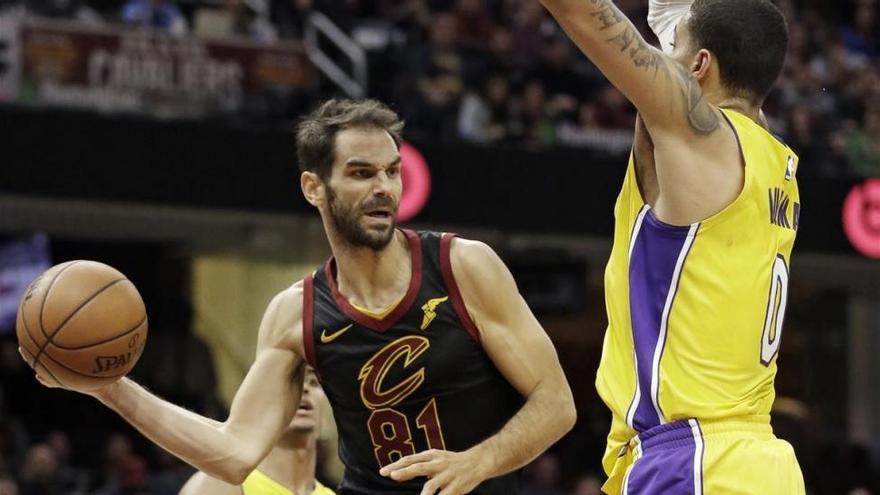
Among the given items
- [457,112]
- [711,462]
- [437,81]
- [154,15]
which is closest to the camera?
[711,462]

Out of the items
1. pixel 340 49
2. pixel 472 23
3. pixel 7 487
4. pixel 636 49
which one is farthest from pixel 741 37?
pixel 472 23

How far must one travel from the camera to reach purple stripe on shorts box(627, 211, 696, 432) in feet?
14.1

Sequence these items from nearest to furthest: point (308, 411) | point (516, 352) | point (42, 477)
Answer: point (516, 352)
point (308, 411)
point (42, 477)

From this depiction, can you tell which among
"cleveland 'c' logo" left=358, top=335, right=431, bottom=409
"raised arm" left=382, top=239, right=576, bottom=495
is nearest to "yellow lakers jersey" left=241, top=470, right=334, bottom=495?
"cleveland 'c' logo" left=358, top=335, right=431, bottom=409

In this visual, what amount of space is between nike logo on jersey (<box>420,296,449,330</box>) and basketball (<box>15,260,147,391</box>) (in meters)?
0.91

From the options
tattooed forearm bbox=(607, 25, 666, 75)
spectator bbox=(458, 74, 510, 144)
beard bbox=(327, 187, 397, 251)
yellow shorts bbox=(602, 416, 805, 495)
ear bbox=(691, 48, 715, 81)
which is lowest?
spectator bbox=(458, 74, 510, 144)

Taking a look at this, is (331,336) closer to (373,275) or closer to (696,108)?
(373,275)

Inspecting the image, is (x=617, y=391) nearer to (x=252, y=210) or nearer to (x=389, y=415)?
(x=389, y=415)

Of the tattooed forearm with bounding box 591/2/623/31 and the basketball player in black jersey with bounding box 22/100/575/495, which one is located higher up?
the tattooed forearm with bounding box 591/2/623/31

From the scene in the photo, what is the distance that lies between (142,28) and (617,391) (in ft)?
35.9

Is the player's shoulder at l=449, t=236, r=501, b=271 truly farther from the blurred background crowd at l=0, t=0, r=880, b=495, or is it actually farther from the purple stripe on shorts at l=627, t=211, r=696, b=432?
the blurred background crowd at l=0, t=0, r=880, b=495

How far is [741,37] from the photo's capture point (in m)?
4.33

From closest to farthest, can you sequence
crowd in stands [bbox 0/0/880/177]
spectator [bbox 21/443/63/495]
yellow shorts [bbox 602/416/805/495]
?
yellow shorts [bbox 602/416/805/495]
spectator [bbox 21/443/63/495]
crowd in stands [bbox 0/0/880/177]

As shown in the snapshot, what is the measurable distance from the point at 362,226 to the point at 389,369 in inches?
18.6
